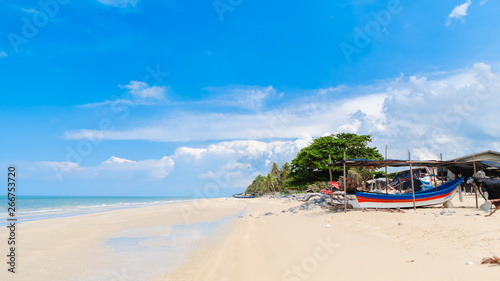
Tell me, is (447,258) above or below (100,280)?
above

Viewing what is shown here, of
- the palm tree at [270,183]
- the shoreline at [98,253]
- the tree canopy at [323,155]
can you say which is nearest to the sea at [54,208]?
the shoreline at [98,253]

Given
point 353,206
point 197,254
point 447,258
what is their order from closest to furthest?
point 447,258, point 197,254, point 353,206

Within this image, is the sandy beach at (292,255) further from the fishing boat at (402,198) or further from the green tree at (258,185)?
the green tree at (258,185)

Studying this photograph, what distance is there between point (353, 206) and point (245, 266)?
1154 cm

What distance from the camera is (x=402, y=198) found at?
17.2m

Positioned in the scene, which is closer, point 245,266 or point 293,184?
point 245,266

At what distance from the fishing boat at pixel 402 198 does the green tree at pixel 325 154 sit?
2787 cm

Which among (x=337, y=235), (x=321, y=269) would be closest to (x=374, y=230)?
(x=337, y=235)

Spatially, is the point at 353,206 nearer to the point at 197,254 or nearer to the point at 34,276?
the point at 197,254

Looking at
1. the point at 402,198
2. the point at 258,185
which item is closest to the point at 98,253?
the point at 402,198

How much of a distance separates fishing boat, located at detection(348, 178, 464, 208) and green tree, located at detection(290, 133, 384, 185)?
27.9 meters

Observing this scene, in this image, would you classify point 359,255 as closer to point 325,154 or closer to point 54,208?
point 325,154

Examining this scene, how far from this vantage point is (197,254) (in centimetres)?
967

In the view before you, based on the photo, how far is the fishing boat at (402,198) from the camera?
55.3 ft
